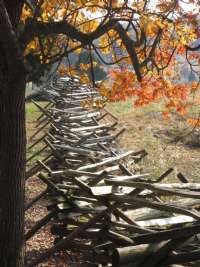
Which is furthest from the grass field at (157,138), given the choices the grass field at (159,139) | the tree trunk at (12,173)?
the tree trunk at (12,173)

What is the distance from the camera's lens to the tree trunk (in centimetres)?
642

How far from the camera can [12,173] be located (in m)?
6.60

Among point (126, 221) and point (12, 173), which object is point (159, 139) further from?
point (12, 173)

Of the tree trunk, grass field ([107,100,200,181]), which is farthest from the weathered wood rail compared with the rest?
grass field ([107,100,200,181])

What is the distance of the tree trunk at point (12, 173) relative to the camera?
6.42 m

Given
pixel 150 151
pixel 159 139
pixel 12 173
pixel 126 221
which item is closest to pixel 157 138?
pixel 159 139

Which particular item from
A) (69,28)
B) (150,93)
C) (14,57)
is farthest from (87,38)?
(150,93)

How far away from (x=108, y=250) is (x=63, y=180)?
2943 millimetres

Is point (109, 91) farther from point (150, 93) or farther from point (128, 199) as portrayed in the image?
point (128, 199)

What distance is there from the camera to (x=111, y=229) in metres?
7.18

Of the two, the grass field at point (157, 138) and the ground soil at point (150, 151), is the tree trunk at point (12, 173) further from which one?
the grass field at point (157, 138)

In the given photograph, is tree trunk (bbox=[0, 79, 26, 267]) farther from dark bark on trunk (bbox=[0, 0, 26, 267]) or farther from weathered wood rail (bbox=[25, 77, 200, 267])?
weathered wood rail (bbox=[25, 77, 200, 267])

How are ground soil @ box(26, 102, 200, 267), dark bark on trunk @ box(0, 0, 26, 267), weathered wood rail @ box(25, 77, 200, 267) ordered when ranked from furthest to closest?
ground soil @ box(26, 102, 200, 267) < dark bark on trunk @ box(0, 0, 26, 267) < weathered wood rail @ box(25, 77, 200, 267)

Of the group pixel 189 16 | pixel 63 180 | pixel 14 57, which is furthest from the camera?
pixel 63 180
